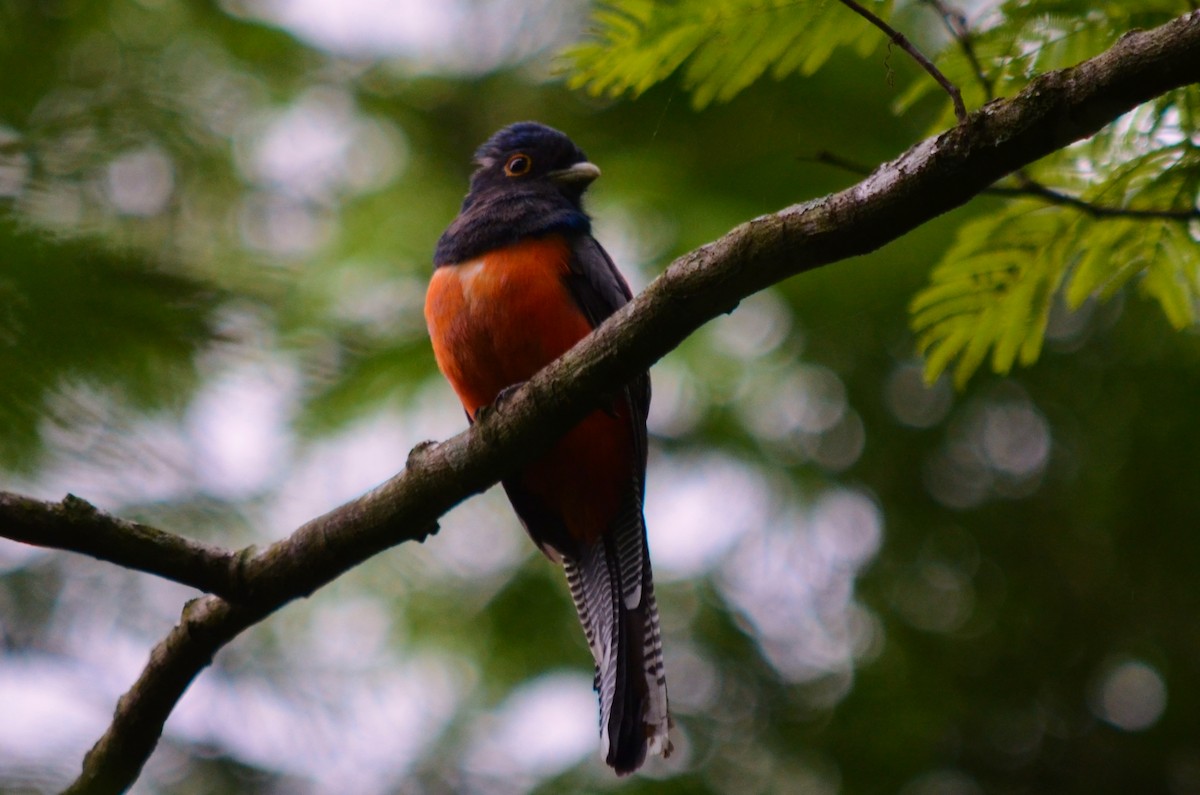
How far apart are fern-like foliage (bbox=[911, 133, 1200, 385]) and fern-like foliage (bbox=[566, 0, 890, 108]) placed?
0.67 meters

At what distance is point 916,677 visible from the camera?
7633mm

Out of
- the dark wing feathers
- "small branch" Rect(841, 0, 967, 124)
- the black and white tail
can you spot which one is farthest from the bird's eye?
"small branch" Rect(841, 0, 967, 124)

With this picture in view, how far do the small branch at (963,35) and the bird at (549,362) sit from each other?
2186 millimetres

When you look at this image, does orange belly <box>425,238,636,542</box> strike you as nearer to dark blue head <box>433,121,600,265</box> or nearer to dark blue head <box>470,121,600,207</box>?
dark blue head <box>433,121,600,265</box>

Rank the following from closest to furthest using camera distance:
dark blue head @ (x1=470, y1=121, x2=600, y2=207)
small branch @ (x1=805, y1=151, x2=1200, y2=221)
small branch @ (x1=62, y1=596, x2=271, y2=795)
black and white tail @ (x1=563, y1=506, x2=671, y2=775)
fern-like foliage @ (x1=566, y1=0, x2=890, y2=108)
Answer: small branch @ (x1=805, y1=151, x2=1200, y2=221) < fern-like foliage @ (x1=566, y1=0, x2=890, y2=108) < small branch @ (x1=62, y1=596, x2=271, y2=795) < black and white tail @ (x1=563, y1=506, x2=671, y2=775) < dark blue head @ (x1=470, y1=121, x2=600, y2=207)

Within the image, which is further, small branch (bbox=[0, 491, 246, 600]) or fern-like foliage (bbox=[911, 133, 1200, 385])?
small branch (bbox=[0, 491, 246, 600])

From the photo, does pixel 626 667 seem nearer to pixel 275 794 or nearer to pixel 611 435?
pixel 611 435

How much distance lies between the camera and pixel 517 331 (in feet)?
16.8

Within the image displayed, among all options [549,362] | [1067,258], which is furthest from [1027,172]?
[549,362]

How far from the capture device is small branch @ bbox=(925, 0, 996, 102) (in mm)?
3068

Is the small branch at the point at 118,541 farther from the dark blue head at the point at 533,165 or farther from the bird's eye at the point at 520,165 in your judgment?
the bird's eye at the point at 520,165

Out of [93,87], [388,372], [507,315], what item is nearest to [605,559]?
[507,315]

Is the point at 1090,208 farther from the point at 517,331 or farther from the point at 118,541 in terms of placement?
the point at 118,541

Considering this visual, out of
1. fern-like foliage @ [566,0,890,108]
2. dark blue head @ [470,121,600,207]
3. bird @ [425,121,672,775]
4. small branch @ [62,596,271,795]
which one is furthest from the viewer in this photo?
dark blue head @ [470,121,600,207]
